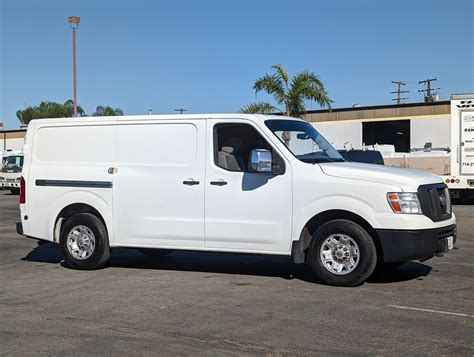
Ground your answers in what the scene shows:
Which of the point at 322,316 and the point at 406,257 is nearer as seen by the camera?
the point at 322,316

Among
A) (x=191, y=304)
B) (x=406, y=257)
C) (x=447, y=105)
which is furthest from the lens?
(x=447, y=105)

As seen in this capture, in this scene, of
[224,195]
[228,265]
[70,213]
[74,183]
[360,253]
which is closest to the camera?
[360,253]

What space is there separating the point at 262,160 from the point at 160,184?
1552 mm

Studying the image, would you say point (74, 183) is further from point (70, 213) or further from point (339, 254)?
point (339, 254)

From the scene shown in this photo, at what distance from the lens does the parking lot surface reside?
5.30 m

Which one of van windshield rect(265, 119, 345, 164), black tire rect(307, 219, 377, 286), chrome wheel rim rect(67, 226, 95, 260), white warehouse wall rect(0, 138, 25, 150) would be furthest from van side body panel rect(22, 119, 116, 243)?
white warehouse wall rect(0, 138, 25, 150)

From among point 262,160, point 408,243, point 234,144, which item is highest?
point 234,144

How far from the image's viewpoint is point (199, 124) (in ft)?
27.8

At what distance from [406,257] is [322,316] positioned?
1672 millimetres

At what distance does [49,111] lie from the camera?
54812mm

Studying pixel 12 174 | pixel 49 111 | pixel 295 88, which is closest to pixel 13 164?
pixel 12 174

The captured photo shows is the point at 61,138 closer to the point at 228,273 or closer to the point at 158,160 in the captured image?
the point at 158,160

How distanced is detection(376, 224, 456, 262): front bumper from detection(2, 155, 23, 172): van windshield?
2655cm

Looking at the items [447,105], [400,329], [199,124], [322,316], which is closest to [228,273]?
[199,124]
